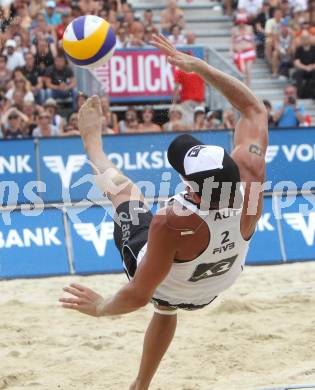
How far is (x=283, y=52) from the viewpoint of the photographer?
15.4 metres

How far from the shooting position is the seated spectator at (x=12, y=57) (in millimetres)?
12939

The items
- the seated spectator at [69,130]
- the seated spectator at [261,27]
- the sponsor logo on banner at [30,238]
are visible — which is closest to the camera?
the sponsor logo on banner at [30,238]

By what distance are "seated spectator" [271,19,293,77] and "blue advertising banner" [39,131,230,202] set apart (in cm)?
531

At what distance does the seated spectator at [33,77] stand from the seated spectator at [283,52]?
4467mm

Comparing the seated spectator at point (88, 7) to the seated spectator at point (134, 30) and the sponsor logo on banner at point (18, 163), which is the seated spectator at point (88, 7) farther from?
the sponsor logo on banner at point (18, 163)

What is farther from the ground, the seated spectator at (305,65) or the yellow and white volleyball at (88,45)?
the yellow and white volleyball at (88,45)

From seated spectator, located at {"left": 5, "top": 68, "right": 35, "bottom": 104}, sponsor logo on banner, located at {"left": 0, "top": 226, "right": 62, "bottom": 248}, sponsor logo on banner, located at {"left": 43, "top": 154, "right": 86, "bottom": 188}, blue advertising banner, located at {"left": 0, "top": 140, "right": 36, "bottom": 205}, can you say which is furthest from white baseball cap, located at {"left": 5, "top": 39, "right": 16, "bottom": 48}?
sponsor logo on banner, located at {"left": 0, "top": 226, "right": 62, "bottom": 248}

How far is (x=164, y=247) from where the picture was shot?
3902mm

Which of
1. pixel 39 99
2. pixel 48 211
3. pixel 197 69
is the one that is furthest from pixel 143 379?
pixel 39 99

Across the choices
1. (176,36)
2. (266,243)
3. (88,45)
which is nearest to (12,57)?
(176,36)

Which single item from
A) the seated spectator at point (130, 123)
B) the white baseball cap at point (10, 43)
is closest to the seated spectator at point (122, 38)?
the white baseball cap at point (10, 43)

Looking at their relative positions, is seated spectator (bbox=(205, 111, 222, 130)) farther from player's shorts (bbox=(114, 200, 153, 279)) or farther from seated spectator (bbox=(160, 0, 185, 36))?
player's shorts (bbox=(114, 200, 153, 279))

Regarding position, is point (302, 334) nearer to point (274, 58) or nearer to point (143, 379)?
point (143, 379)

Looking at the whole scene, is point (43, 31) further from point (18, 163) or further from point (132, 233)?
point (132, 233)
